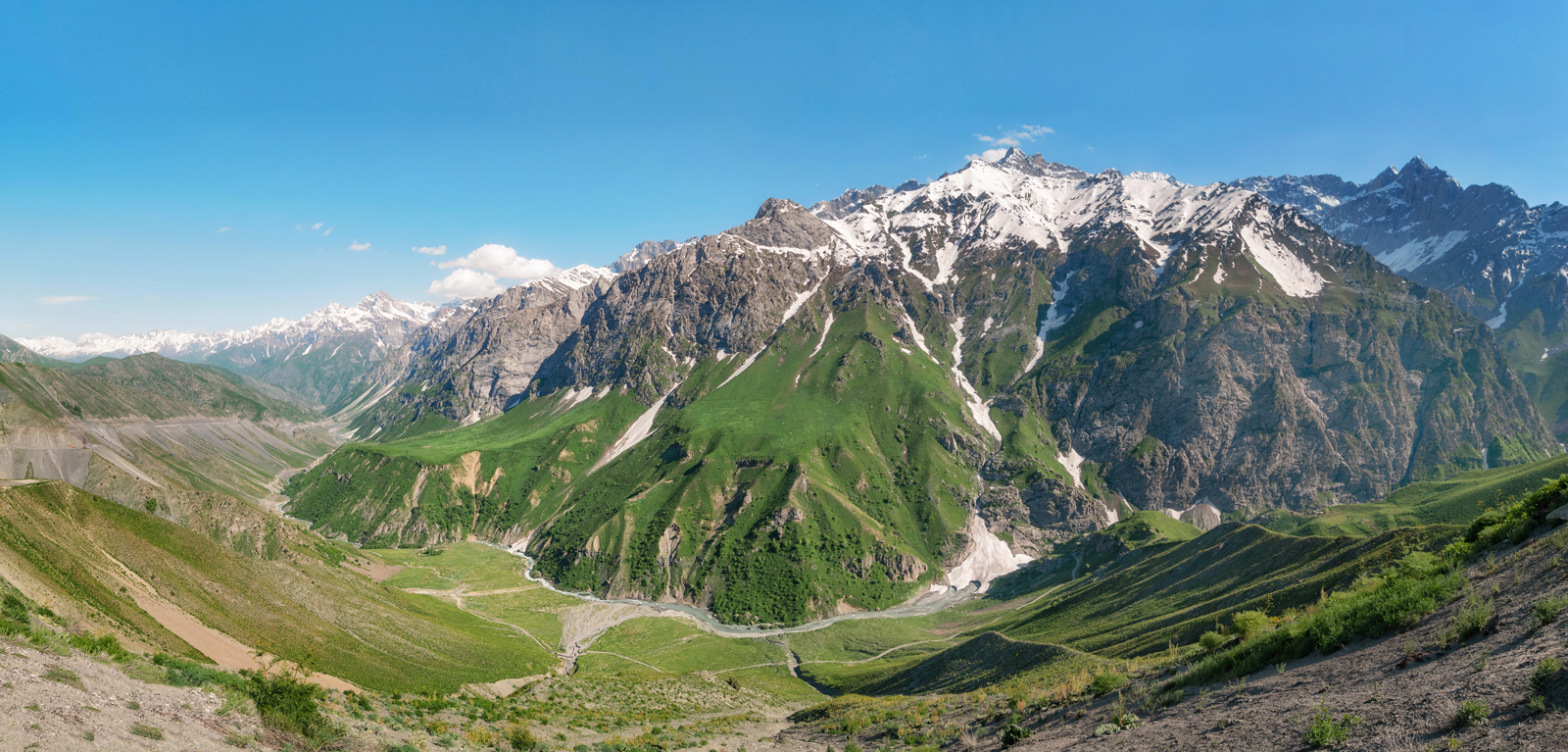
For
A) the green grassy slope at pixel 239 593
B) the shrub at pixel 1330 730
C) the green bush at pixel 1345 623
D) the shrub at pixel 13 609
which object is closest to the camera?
the shrub at pixel 1330 730

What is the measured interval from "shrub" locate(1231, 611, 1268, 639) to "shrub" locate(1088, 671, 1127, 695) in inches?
246

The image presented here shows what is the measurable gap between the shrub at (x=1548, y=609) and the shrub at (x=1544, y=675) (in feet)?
12.7

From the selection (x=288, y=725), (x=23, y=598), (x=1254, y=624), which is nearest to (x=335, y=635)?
(x=23, y=598)

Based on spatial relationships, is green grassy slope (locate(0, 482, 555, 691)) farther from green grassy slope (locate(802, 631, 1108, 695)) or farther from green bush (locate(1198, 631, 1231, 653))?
green grassy slope (locate(802, 631, 1108, 695))

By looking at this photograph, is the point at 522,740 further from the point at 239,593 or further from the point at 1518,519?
the point at 1518,519

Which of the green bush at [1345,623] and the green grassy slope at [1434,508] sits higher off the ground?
the green bush at [1345,623]

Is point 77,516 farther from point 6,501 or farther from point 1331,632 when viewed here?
point 1331,632

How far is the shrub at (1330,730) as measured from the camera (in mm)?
17531

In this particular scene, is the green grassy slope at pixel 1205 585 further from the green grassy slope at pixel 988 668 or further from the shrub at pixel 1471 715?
the shrub at pixel 1471 715

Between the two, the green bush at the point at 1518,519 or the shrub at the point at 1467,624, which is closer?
the shrub at the point at 1467,624

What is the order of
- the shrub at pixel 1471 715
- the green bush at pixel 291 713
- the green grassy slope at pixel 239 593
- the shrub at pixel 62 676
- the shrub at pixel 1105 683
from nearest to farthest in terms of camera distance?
the shrub at pixel 1471 715, the shrub at pixel 62 676, the green bush at pixel 291 713, the shrub at pixel 1105 683, the green grassy slope at pixel 239 593

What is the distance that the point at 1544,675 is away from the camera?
15.8m

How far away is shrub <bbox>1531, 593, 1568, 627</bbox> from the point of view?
18.6 metres

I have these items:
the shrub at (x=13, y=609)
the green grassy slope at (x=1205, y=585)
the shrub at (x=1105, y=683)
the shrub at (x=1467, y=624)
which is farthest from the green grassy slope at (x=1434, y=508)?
the shrub at (x=13, y=609)
